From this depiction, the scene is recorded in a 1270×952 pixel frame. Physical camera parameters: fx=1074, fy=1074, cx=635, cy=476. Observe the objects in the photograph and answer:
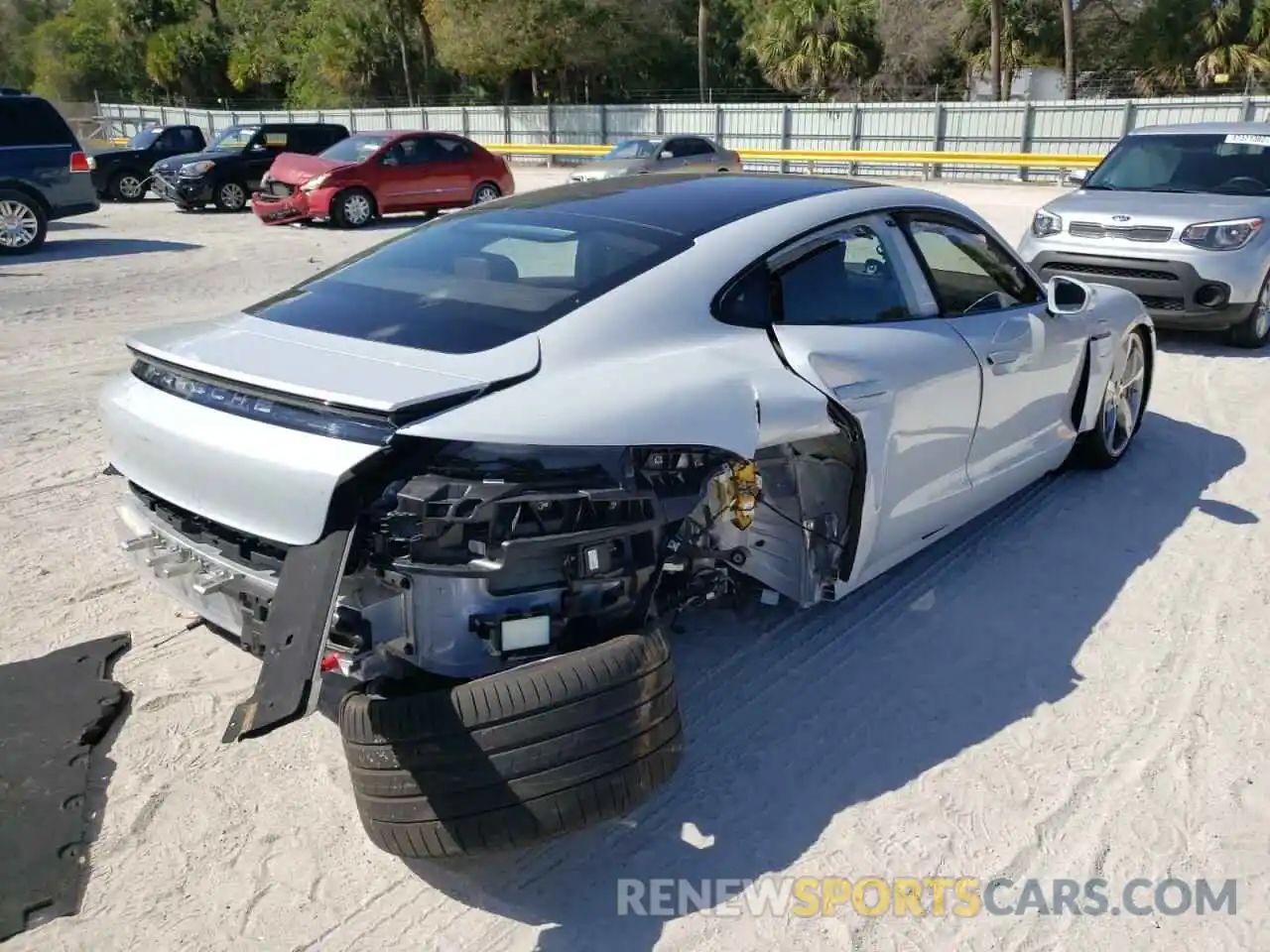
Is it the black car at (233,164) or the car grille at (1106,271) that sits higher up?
the black car at (233,164)

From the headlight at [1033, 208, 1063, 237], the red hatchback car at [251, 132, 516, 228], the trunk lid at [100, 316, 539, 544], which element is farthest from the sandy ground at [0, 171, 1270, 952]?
the red hatchback car at [251, 132, 516, 228]

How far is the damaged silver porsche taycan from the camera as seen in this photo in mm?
2605

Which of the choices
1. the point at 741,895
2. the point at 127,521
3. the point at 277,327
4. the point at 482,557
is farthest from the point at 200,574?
the point at 741,895

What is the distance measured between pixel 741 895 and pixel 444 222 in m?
2.75

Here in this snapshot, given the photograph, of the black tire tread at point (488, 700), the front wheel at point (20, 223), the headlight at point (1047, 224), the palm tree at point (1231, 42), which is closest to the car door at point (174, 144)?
the front wheel at point (20, 223)

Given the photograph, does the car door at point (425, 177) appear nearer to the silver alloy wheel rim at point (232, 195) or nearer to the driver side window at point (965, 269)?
the silver alloy wheel rim at point (232, 195)

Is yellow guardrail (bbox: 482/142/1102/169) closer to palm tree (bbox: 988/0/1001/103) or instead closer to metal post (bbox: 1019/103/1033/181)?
metal post (bbox: 1019/103/1033/181)

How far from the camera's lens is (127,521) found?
345cm

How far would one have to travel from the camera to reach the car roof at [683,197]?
369 centimetres

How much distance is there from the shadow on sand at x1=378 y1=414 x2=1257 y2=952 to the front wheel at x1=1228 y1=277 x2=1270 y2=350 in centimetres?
397

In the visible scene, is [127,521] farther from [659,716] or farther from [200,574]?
[659,716]

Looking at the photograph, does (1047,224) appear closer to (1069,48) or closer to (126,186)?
(126,186)

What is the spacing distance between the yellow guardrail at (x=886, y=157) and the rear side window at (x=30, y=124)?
61.4 ft

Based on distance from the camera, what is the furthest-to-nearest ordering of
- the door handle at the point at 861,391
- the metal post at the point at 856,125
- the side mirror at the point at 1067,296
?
the metal post at the point at 856,125
the side mirror at the point at 1067,296
the door handle at the point at 861,391
